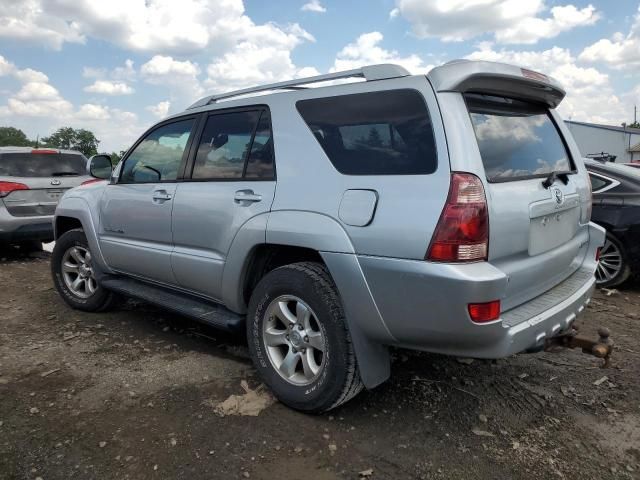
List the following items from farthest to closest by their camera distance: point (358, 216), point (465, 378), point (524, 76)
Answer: point (465, 378)
point (524, 76)
point (358, 216)

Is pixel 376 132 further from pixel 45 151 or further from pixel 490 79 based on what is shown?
pixel 45 151

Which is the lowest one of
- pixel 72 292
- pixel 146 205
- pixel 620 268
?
pixel 72 292

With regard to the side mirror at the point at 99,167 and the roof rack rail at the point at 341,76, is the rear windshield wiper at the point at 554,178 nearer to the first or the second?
the roof rack rail at the point at 341,76

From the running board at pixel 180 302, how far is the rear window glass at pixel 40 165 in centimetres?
393

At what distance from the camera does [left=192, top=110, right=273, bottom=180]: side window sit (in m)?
3.22

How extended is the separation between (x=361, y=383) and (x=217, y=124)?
2009 mm

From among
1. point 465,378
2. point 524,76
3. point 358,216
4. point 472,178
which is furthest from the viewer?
point 465,378

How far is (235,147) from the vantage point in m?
3.43

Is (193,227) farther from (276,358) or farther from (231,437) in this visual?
(231,437)

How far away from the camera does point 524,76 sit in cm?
275

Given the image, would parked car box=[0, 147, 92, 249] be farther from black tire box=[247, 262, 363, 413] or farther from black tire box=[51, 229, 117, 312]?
black tire box=[247, 262, 363, 413]

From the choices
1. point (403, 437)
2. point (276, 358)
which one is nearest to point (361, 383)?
point (403, 437)

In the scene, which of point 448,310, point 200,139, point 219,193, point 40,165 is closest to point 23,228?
point 40,165

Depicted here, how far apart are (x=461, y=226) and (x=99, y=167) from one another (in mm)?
3521
